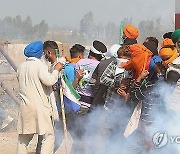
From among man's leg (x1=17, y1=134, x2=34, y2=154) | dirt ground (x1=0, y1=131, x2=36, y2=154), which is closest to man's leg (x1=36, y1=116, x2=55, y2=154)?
man's leg (x1=17, y1=134, x2=34, y2=154)

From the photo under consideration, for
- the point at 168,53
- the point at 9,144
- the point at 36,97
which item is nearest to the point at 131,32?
the point at 168,53

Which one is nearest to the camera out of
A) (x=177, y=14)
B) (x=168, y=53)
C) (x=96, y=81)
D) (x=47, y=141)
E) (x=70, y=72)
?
(x=168, y=53)

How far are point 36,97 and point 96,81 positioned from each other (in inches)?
29.2

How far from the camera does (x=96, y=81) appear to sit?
18.9 feet

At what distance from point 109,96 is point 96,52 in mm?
611

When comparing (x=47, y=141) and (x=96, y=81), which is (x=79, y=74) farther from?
(x=47, y=141)

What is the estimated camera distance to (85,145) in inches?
243

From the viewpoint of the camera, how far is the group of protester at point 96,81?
16.9 feet

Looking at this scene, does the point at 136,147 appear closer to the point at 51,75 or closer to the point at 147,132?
the point at 147,132

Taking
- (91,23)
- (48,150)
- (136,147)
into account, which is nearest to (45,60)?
(48,150)

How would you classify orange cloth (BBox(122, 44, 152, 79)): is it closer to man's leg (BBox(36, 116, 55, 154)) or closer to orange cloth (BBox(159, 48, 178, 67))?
orange cloth (BBox(159, 48, 178, 67))

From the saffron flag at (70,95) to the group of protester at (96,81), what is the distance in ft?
0.05

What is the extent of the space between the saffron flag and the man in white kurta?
12.2 inches

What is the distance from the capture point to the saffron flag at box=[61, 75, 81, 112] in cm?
584
